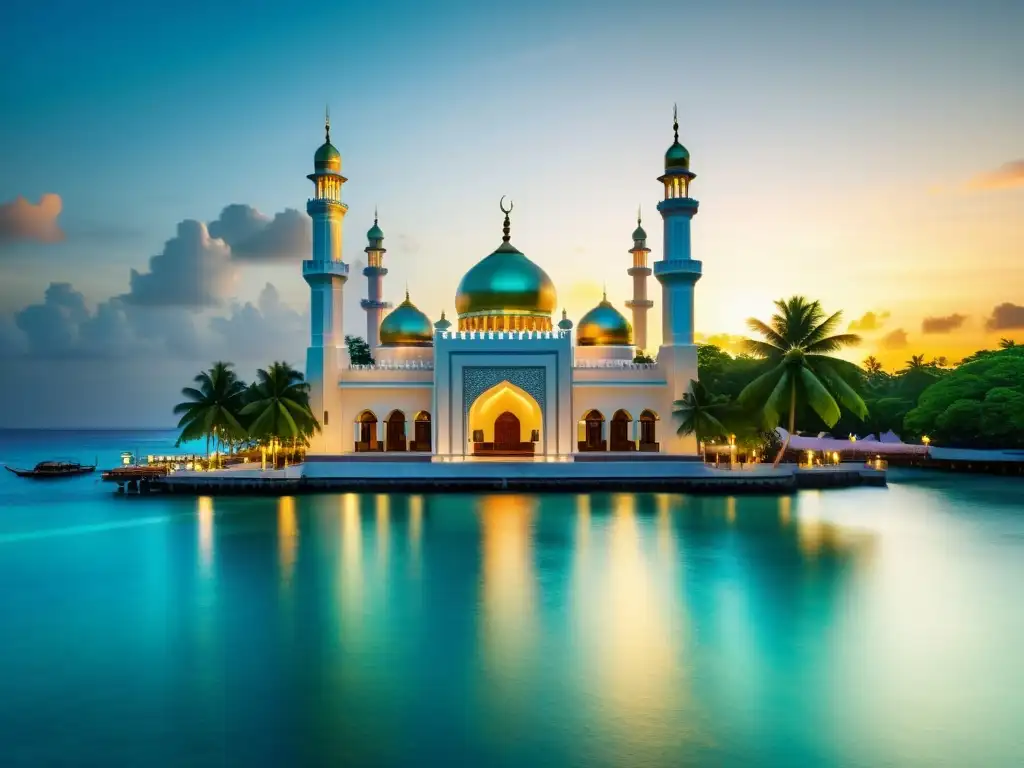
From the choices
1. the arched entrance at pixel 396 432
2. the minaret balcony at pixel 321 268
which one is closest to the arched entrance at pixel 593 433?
Answer: the arched entrance at pixel 396 432

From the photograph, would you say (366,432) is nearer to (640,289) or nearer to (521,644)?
(640,289)

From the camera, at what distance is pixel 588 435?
24.2 metres

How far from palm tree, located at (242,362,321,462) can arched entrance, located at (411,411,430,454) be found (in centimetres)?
320

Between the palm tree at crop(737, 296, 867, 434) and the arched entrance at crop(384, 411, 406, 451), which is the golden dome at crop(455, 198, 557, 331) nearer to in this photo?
the arched entrance at crop(384, 411, 406, 451)

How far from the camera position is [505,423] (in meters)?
25.4

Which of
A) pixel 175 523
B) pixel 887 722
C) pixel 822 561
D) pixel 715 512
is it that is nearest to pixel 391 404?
pixel 175 523

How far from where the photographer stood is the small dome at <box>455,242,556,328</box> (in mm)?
25047

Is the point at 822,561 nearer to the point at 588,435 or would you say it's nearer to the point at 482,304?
the point at 588,435

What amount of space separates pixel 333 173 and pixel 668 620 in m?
18.4

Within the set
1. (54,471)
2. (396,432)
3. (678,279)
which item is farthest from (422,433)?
(54,471)

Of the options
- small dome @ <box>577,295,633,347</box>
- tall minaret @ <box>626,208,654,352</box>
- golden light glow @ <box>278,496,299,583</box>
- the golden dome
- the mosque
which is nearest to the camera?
golden light glow @ <box>278,496,299,583</box>

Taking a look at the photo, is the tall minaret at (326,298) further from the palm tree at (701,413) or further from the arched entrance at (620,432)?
the palm tree at (701,413)

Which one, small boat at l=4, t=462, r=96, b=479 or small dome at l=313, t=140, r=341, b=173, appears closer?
small dome at l=313, t=140, r=341, b=173

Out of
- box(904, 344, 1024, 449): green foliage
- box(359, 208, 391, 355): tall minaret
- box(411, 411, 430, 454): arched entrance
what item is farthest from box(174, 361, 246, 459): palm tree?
box(904, 344, 1024, 449): green foliage
